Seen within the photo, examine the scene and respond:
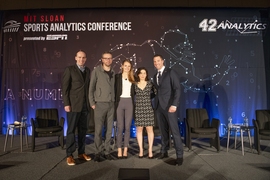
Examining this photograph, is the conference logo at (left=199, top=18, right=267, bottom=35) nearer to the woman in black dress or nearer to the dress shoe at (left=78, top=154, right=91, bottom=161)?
the woman in black dress

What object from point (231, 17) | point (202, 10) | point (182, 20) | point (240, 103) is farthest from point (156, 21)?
point (240, 103)

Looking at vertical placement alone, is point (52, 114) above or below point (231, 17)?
below

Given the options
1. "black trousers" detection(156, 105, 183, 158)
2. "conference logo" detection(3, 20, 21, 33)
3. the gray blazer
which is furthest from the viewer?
"conference logo" detection(3, 20, 21, 33)

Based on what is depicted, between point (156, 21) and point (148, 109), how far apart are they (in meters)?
3.23

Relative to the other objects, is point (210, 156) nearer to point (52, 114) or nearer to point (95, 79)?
point (95, 79)

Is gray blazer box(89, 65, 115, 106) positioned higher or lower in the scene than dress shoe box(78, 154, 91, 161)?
higher

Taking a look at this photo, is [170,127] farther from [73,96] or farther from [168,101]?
[73,96]

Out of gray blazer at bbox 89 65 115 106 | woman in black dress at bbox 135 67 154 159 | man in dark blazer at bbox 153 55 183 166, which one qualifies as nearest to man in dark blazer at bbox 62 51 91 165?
gray blazer at bbox 89 65 115 106

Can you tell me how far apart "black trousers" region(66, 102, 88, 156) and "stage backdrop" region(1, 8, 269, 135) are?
2.54 metres

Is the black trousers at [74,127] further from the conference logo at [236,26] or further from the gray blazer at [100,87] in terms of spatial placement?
the conference logo at [236,26]

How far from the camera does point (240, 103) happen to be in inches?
232

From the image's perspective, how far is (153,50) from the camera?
5.93 meters

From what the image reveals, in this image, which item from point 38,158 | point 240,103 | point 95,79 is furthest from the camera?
point 240,103

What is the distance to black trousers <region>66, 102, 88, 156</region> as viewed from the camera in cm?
344
